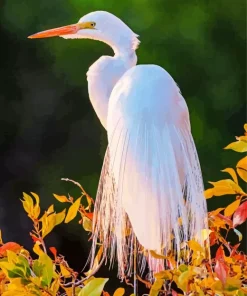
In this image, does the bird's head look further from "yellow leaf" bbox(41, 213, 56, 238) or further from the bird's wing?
"yellow leaf" bbox(41, 213, 56, 238)

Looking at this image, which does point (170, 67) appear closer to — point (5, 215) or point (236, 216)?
point (5, 215)

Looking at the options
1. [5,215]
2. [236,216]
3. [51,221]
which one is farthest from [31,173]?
[236,216]

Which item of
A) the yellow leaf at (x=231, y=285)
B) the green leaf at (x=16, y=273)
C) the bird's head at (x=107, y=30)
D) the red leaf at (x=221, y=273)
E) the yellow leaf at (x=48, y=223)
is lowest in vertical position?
the yellow leaf at (x=231, y=285)

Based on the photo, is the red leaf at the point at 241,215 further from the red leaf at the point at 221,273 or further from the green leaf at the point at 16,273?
the green leaf at the point at 16,273

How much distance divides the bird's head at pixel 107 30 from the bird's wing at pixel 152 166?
0.43 ft

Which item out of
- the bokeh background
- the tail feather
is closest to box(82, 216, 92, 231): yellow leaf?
the tail feather

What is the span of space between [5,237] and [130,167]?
71 cm

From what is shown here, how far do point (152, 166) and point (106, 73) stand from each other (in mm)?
269

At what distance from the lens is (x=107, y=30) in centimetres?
106

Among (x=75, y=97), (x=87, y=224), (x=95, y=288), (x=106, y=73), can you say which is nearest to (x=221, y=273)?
(x=95, y=288)

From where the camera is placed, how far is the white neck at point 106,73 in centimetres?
104

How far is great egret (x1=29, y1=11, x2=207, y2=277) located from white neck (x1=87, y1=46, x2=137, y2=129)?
0.08 m

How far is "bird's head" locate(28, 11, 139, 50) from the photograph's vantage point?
1.05m

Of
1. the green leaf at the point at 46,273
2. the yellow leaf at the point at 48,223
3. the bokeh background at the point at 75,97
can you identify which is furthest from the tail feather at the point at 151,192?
the bokeh background at the point at 75,97
